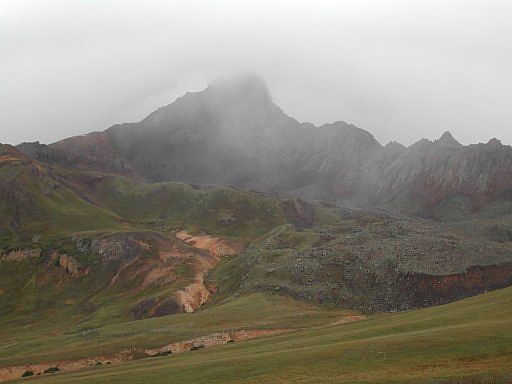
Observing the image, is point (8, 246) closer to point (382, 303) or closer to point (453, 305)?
point (382, 303)

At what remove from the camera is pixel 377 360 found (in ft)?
134

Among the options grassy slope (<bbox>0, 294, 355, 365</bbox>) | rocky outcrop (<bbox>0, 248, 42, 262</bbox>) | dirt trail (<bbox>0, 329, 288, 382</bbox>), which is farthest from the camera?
rocky outcrop (<bbox>0, 248, 42, 262</bbox>)

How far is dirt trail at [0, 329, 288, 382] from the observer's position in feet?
239

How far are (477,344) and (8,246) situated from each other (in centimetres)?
18720

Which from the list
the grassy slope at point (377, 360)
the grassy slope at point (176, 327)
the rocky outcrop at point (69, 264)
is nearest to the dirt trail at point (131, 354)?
the grassy slope at point (176, 327)

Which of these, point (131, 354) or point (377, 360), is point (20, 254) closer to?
point (131, 354)

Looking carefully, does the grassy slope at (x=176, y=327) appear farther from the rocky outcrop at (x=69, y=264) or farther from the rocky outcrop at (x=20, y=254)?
the rocky outcrop at (x=20, y=254)

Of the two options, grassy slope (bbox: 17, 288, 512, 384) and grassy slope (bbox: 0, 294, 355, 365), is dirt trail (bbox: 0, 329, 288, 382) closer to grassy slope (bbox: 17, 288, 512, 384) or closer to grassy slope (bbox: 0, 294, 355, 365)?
grassy slope (bbox: 0, 294, 355, 365)

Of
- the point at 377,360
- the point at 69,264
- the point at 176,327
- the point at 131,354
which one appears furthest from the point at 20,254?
the point at 377,360

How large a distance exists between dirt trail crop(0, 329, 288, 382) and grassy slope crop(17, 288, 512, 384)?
1841 cm

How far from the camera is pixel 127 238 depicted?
183000 millimetres

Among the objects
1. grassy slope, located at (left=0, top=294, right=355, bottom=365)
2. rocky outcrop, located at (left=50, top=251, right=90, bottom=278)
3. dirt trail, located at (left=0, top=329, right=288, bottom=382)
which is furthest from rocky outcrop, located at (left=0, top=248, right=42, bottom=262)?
dirt trail, located at (left=0, top=329, right=288, bottom=382)

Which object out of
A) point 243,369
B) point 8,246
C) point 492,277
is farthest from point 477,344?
point 8,246

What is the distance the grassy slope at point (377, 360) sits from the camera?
3572cm
